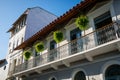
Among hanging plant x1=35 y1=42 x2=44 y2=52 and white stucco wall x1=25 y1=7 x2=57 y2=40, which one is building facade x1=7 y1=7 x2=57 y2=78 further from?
hanging plant x1=35 y1=42 x2=44 y2=52

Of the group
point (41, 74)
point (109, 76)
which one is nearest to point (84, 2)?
point (109, 76)

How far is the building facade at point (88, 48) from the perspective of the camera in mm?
8992

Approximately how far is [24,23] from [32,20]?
1.23 metres

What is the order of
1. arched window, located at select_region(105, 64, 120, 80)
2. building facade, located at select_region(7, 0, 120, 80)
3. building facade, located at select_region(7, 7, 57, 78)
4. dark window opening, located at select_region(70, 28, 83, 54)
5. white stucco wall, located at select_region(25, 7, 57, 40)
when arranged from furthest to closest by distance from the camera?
white stucco wall, located at select_region(25, 7, 57, 40)
building facade, located at select_region(7, 7, 57, 78)
dark window opening, located at select_region(70, 28, 83, 54)
building facade, located at select_region(7, 0, 120, 80)
arched window, located at select_region(105, 64, 120, 80)

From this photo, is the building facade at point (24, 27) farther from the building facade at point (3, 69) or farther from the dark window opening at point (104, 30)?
the dark window opening at point (104, 30)

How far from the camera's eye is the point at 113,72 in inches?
352

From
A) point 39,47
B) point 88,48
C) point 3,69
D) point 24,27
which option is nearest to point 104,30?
point 88,48

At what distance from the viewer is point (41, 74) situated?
563 inches

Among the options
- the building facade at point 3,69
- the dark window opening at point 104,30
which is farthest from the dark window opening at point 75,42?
the building facade at point 3,69

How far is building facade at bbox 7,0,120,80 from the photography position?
8.99 m

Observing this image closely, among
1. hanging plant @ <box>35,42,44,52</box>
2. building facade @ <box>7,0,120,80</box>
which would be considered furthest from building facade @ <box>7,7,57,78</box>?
building facade @ <box>7,0,120,80</box>

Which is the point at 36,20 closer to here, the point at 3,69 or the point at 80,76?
the point at 3,69

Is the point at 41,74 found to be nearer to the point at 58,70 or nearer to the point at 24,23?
the point at 58,70

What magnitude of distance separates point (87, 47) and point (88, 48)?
15cm
